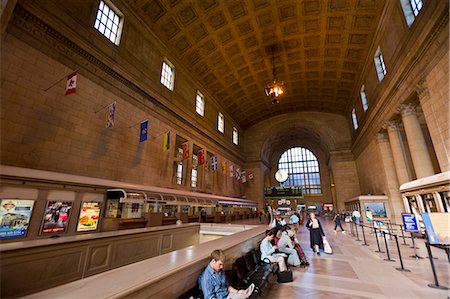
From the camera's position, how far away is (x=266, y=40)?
14.9 meters

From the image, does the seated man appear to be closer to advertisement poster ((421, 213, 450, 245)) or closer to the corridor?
the corridor

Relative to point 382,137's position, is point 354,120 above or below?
above

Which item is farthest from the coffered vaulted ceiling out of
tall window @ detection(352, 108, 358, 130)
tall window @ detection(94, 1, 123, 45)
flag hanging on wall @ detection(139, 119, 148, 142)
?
flag hanging on wall @ detection(139, 119, 148, 142)

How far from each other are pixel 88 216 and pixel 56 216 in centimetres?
114

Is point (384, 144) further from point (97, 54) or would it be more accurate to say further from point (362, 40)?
point (97, 54)

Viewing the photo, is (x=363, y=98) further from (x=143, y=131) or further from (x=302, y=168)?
(x=302, y=168)

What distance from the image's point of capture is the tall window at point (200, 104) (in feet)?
57.7

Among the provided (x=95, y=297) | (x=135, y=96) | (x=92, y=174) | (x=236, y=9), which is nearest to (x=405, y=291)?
(x=95, y=297)

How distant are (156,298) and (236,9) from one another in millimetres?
14917

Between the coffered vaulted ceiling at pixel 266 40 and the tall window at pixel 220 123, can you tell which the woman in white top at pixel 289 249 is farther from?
the tall window at pixel 220 123

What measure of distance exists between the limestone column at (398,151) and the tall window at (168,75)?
1469 centimetres

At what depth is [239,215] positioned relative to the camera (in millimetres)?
20922

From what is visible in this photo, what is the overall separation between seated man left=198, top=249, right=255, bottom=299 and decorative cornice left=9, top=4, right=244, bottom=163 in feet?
30.3

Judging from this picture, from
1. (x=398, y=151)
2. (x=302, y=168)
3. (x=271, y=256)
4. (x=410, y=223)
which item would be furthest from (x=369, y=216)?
(x=302, y=168)
